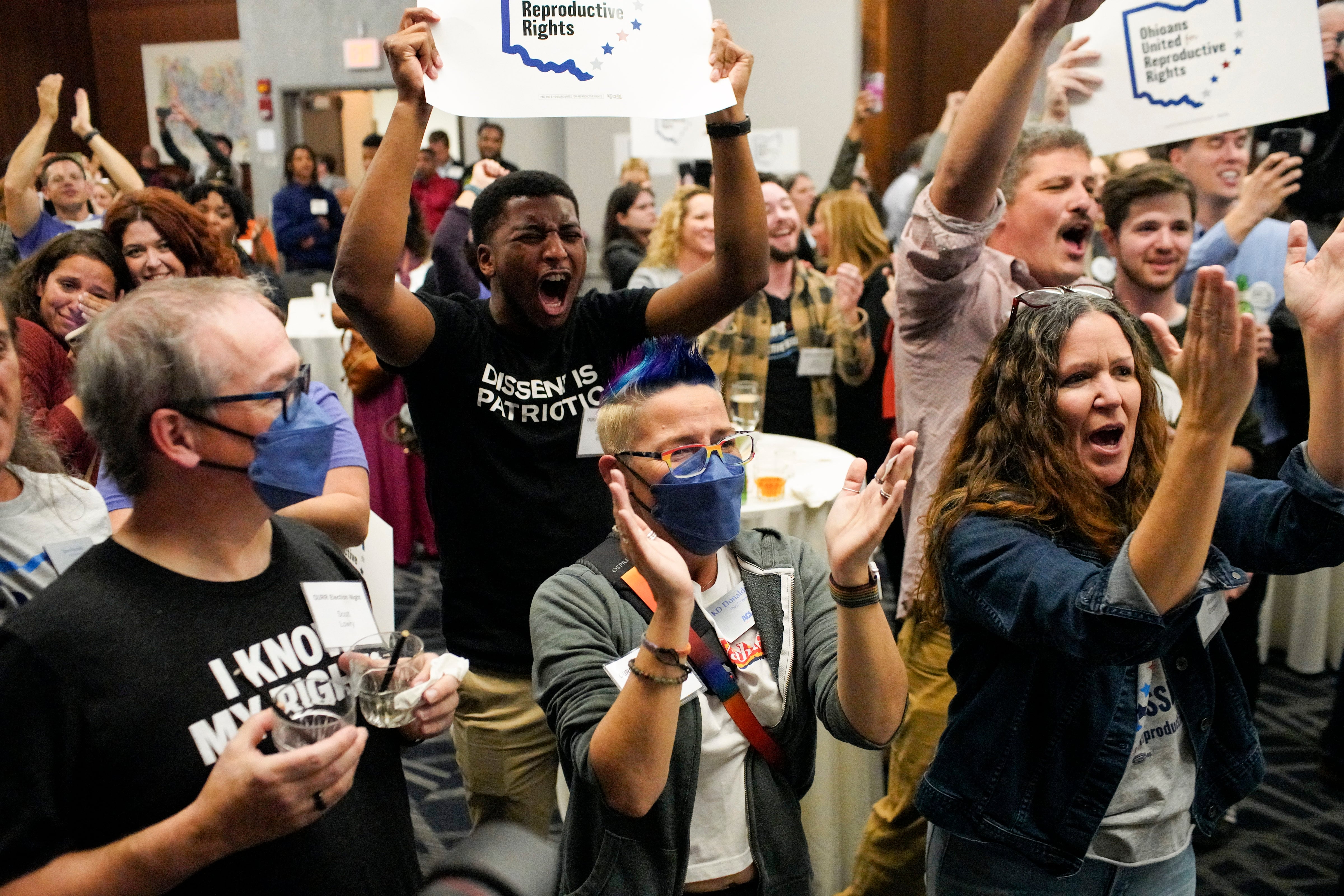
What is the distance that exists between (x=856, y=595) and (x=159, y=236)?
224 centimetres

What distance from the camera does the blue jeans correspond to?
1.62m

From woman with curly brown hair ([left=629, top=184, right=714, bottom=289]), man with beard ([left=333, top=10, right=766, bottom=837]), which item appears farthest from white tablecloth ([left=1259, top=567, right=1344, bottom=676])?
man with beard ([left=333, top=10, right=766, bottom=837])

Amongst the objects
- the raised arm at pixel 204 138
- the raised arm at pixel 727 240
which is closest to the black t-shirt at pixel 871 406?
the raised arm at pixel 727 240

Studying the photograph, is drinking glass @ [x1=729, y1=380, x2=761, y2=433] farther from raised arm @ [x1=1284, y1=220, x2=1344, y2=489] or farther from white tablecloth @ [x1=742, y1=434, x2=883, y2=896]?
raised arm @ [x1=1284, y1=220, x2=1344, y2=489]

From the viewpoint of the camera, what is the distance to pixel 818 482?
10.5 ft

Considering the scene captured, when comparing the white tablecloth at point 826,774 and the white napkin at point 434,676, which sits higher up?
the white napkin at point 434,676

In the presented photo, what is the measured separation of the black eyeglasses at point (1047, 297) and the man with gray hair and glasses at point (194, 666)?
3.54 ft

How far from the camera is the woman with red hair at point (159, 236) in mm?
2832

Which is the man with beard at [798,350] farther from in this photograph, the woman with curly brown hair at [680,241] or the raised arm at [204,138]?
the raised arm at [204,138]

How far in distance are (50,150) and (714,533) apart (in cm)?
1513

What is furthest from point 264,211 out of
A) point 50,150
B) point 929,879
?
point 929,879

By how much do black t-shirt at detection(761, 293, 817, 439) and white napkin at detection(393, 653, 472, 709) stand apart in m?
2.65

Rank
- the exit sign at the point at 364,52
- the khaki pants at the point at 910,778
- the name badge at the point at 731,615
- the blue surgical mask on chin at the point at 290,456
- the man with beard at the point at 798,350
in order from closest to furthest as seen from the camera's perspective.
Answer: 1. the blue surgical mask on chin at the point at 290,456
2. the name badge at the point at 731,615
3. the khaki pants at the point at 910,778
4. the man with beard at the point at 798,350
5. the exit sign at the point at 364,52

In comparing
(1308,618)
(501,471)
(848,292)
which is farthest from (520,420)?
(1308,618)
